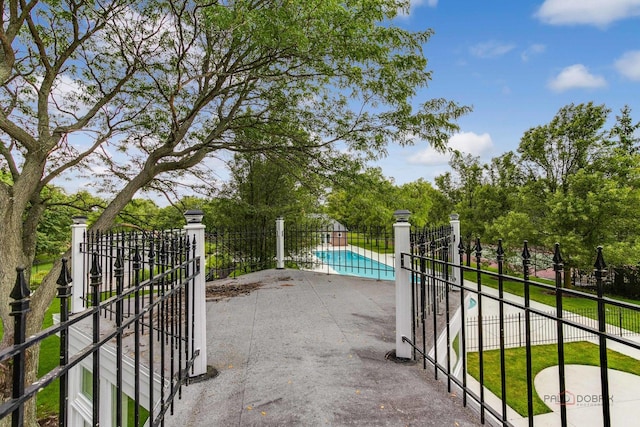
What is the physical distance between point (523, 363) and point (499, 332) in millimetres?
8121

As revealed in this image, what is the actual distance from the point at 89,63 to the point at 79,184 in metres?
2.73

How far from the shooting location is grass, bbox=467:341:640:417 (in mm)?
8503

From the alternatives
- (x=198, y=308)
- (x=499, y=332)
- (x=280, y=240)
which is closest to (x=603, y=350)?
(x=499, y=332)

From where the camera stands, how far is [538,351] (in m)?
10.1

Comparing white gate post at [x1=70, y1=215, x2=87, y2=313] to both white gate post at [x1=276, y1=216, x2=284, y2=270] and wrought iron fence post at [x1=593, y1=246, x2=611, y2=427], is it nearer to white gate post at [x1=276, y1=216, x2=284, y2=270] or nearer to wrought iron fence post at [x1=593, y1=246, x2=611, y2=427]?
white gate post at [x1=276, y1=216, x2=284, y2=270]

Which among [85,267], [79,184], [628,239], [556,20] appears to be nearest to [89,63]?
[79,184]

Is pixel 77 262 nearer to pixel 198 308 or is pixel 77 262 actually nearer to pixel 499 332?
pixel 198 308

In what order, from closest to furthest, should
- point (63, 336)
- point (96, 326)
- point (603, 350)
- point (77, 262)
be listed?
point (63, 336) → point (96, 326) → point (603, 350) → point (77, 262)

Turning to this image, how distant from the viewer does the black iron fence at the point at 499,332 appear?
1.65 m

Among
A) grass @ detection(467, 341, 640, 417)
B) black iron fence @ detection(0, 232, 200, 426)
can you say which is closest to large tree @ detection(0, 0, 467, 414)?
black iron fence @ detection(0, 232, 200, 426)

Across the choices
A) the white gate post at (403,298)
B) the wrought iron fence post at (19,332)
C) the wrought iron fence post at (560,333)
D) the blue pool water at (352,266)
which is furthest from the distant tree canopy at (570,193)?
the wrought iron fence post at (19,332)

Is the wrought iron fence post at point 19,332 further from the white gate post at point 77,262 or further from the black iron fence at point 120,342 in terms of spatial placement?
the white gate post at point 77,262

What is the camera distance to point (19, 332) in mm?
949

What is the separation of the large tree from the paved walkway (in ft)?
12.1
